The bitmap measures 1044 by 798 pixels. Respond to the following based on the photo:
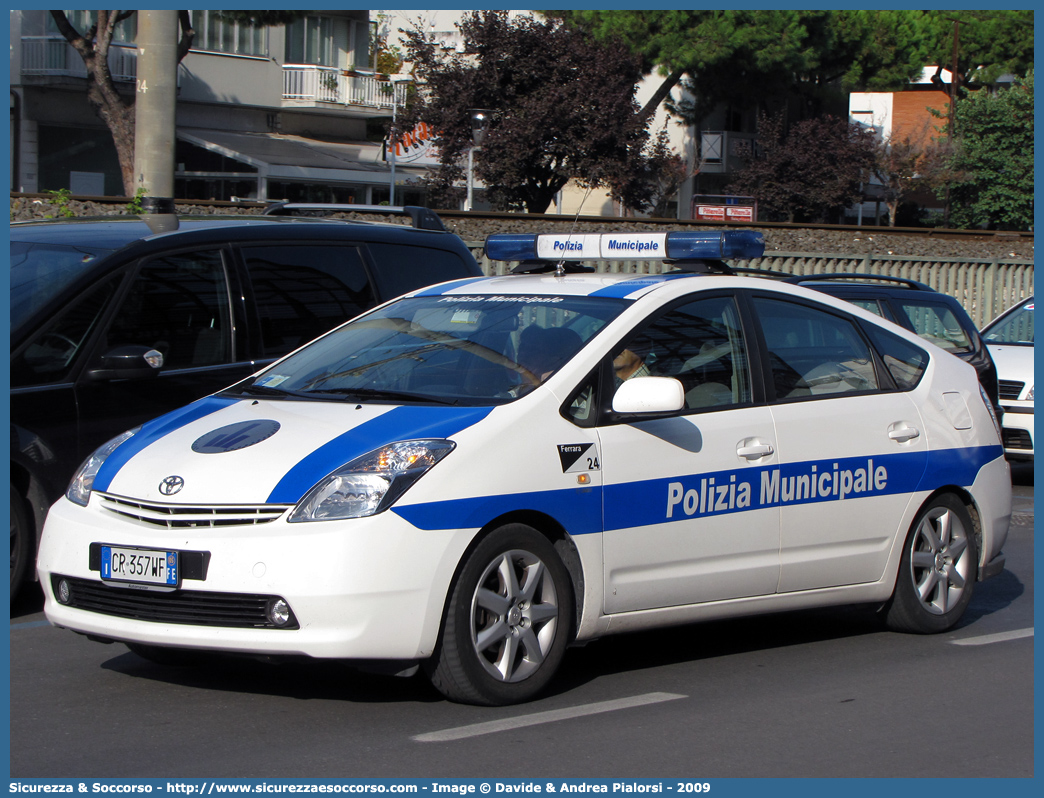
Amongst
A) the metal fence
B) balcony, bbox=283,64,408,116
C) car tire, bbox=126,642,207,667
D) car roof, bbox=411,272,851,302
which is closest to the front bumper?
car tire, bbox=126,642,207,667

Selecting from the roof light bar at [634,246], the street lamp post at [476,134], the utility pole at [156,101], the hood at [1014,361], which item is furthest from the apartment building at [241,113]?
the roof light bar at [634,246]

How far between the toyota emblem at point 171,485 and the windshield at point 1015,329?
35.2 feet

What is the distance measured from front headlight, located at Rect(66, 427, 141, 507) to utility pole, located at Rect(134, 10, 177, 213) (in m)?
6.91

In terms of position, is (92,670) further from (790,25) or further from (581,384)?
(790,25)

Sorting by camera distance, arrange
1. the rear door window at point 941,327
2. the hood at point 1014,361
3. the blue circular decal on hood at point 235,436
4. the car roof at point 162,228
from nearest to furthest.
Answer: the blue circular decal on hood at point 235,436 → the car roof at point 162,228 → the rear door window at point 941,327 → the hood at point 1014,361

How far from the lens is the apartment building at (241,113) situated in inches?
1335

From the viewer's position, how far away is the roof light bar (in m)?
6.32

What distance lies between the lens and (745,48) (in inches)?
1841

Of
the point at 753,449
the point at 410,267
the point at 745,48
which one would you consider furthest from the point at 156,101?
the point at 745,48

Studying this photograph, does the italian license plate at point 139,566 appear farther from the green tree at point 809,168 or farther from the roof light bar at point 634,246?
the green tree at point 809,168

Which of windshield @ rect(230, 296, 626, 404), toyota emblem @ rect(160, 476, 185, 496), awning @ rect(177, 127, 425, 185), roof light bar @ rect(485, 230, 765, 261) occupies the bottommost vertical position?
toyota emblem @ rect(160, 476, 185, 496)

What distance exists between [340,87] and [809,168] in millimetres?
20082

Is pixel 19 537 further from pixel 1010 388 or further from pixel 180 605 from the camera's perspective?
pixel 1010 388

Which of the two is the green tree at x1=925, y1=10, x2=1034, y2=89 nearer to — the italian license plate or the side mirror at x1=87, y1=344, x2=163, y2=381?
the side mirror at x1=87, y1=344, x2=163, y2=381
